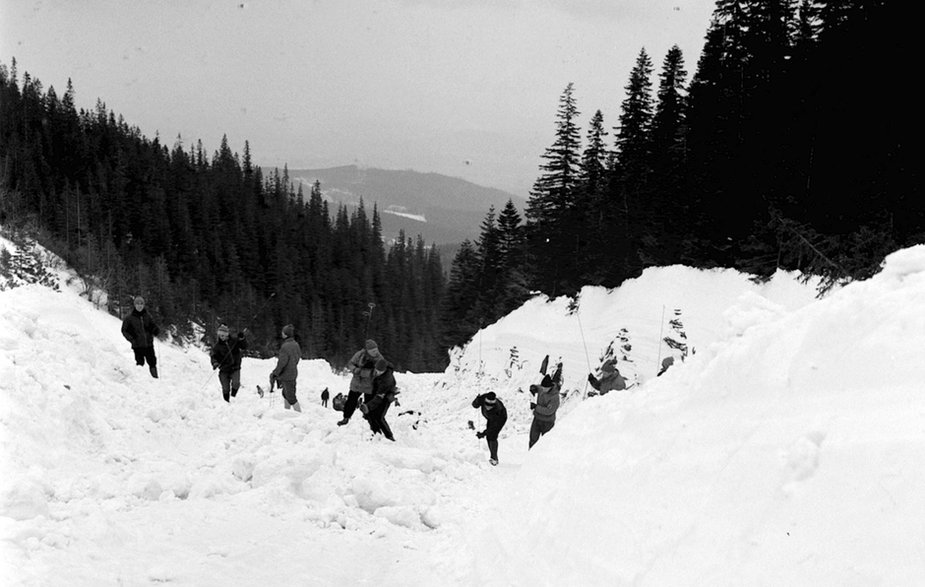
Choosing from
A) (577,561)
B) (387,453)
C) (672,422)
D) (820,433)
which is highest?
(820,433)

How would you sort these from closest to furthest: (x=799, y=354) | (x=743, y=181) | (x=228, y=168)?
(x=799, y=354) < (x=743, y=181) < (x=228, y=168)

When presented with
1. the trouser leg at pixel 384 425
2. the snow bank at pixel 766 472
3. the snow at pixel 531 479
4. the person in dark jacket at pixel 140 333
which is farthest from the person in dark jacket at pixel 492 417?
the person in dark jacket at pixel 140 333

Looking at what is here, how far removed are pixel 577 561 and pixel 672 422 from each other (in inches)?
61.6

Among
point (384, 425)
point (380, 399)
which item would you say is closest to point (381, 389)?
point (380, 399)

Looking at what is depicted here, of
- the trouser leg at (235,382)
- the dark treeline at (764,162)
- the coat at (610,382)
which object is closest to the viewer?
the coat at (610,382)

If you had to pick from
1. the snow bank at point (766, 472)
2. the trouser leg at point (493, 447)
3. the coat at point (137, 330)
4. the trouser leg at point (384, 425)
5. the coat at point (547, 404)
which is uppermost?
the snow bank at point (766, 472)

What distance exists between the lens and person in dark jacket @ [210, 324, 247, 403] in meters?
10.8

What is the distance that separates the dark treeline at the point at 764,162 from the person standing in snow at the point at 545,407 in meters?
4.63

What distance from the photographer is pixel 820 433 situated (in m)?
3.30

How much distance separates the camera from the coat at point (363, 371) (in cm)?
984

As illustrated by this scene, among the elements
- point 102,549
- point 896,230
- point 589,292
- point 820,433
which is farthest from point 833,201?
point 102,549

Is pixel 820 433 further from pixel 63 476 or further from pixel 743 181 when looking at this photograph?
pixel 743 181

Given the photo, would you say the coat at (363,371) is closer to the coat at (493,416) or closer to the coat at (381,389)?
the coat at (381,389)

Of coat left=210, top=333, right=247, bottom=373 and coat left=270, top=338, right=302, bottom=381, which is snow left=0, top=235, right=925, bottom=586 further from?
coat left=210, top=333, right=247, bottom=373
